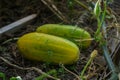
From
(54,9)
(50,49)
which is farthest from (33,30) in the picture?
(50,49)

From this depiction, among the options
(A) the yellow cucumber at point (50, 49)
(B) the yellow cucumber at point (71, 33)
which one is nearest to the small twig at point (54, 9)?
(B) the yellow cucumber at point (71, 33)

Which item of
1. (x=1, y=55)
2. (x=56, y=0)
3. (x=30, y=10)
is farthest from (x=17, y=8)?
(x=1, y=55)

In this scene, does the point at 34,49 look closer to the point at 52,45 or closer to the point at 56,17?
the point at 52,45

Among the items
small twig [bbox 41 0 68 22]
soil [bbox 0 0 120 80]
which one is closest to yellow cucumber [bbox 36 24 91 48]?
soil [bbox 0 0 120 80]

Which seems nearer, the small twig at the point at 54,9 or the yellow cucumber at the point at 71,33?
the yellow cucumber at the point at 71,33

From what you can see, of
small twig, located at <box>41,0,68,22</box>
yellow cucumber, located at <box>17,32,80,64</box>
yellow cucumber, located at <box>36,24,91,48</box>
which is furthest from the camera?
small twig, located at <box>41,0,68,22</box>

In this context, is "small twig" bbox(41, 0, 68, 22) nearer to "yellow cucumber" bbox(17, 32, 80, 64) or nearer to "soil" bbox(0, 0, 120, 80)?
"soil" bbox(0, 0, 120, 80)

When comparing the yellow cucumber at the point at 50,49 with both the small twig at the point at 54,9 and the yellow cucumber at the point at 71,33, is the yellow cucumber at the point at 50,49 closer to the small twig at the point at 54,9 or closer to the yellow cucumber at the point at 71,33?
the yellow cucumber at the point at 71,33

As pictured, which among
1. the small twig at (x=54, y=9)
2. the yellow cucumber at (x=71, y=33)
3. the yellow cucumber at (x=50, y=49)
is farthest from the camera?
the small twig at (x=54, y=9)
